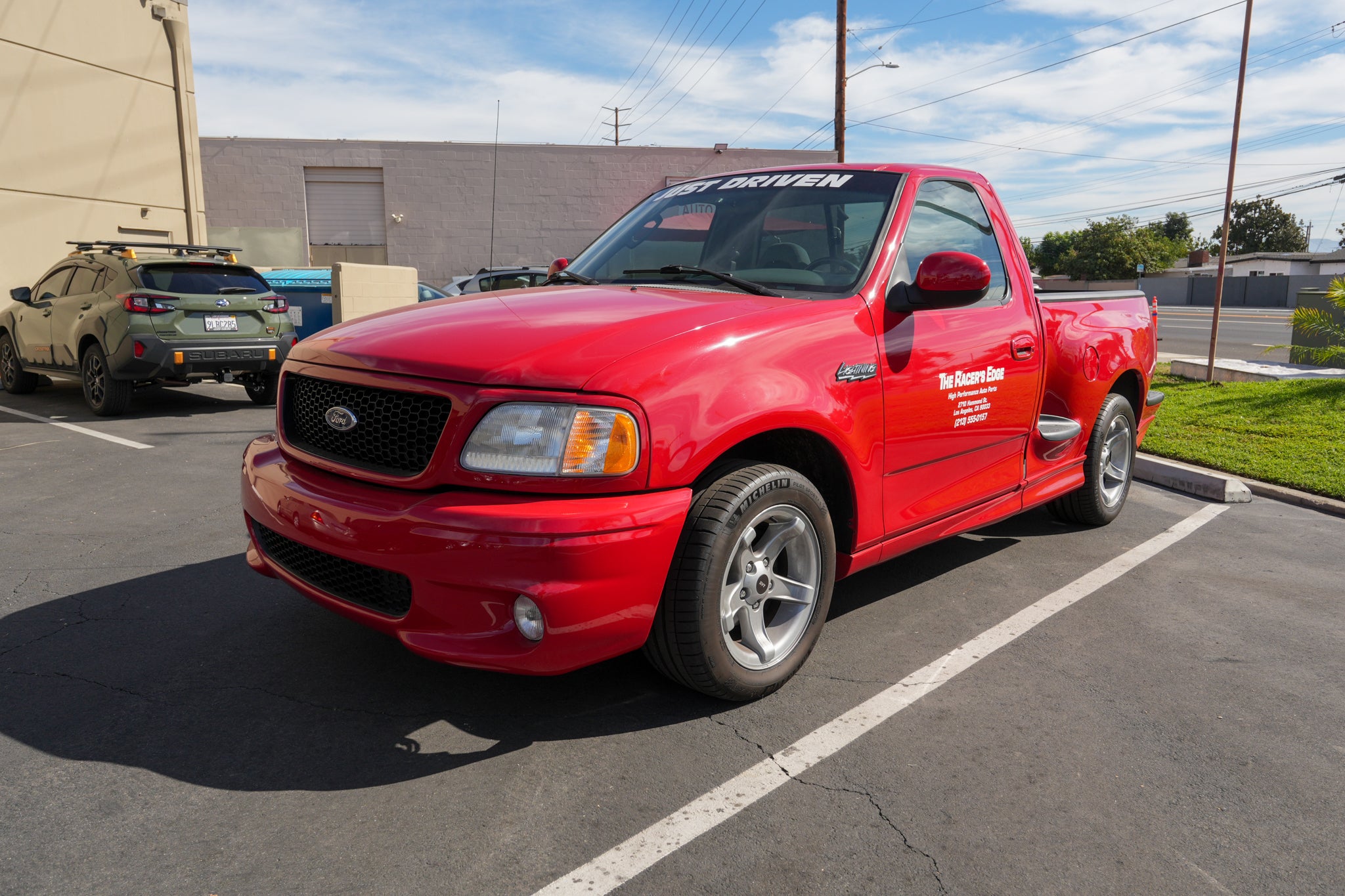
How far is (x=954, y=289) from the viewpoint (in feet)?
11.2

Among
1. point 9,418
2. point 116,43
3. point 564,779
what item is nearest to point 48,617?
point 564,779

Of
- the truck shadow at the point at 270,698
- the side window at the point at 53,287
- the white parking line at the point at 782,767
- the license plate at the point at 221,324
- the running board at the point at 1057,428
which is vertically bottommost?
the white parking line at the point at 782,767

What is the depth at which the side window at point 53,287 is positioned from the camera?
10274 mm

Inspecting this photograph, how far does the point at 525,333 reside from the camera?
113 inches

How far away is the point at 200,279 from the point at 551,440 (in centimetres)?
852

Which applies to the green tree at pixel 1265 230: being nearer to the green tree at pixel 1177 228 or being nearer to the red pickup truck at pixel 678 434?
the green tree at pixel 1177 228

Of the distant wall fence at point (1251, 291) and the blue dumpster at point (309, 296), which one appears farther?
the distant wall fence at point (1251, 291)

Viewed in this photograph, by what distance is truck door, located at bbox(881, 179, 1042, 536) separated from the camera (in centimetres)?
351

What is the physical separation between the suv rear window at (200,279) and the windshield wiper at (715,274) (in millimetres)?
7270

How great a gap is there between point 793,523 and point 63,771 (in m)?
2.29

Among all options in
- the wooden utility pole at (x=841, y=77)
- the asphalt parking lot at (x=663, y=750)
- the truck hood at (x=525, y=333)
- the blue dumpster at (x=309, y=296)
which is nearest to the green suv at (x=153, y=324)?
the blue dumpster at (x=309, y=296)

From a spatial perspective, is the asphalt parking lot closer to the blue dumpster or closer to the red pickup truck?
the red pickup truck

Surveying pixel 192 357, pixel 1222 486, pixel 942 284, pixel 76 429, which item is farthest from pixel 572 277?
pixel 76 429

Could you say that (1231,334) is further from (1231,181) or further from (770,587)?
(770,587)
